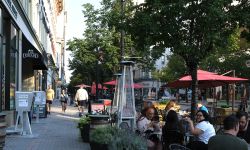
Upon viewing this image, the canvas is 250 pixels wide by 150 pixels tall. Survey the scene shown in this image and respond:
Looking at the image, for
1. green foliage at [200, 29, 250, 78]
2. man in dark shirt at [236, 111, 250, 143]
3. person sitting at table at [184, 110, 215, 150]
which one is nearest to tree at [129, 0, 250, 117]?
man in dark shirt at [236, 111, 250, 143]

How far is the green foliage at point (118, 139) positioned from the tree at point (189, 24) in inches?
161

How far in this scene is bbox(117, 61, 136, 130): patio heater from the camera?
13211 mm

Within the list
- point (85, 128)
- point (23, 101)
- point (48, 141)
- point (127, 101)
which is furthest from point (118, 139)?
point (23, 101)

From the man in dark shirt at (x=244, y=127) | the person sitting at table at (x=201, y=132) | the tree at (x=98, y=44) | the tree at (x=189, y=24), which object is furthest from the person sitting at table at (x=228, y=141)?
the tree at (x=98, y=44)

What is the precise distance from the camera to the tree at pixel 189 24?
13.3 meters

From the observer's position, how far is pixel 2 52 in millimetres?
17328

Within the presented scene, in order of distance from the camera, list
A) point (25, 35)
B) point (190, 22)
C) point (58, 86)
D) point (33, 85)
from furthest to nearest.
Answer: point (58, 86) → point (33, 85) → point (25, 35) → point (190, 22)

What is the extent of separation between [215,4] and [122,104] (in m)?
3.53

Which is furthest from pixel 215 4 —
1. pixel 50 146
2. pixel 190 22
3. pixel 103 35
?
pixel 103 35

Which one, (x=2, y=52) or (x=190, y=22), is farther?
(x=2, y=52)

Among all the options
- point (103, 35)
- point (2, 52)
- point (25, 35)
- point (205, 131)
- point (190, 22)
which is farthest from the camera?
point (103, 35)

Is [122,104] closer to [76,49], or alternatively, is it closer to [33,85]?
[33,85]

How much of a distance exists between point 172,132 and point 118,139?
118 cm

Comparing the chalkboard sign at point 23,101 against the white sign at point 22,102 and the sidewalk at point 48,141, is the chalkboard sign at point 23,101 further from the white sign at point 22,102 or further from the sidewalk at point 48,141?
the sidewalk at point 48,141
